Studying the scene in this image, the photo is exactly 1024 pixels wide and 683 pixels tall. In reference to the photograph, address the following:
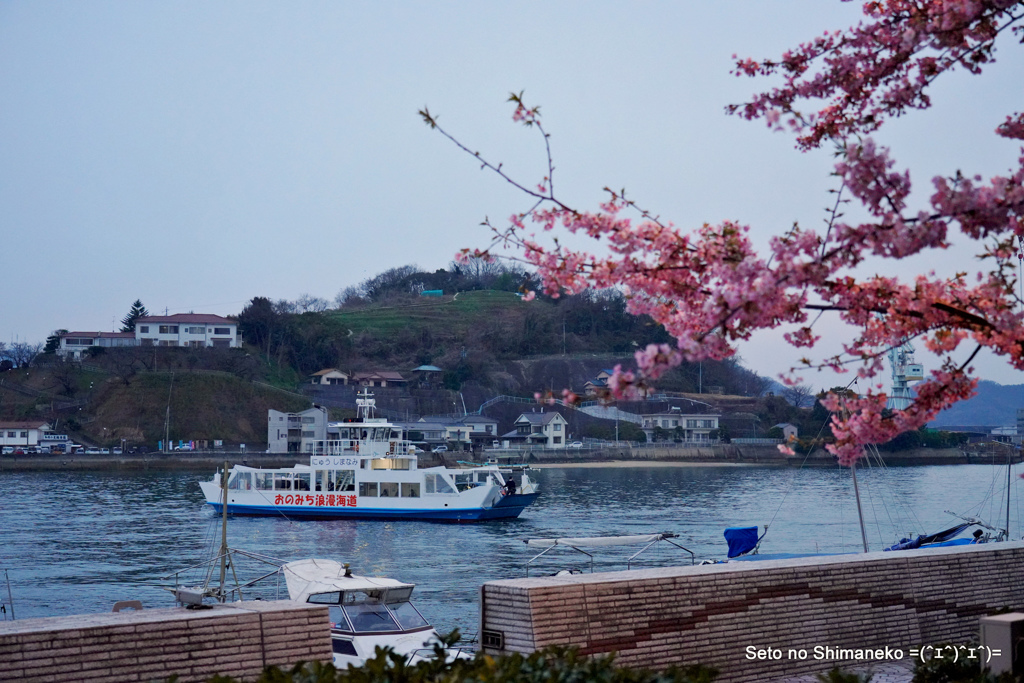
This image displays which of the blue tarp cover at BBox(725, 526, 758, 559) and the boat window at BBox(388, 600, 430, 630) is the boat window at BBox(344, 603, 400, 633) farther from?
the blue tarp cover at BBox(725, 526, 758, 559)

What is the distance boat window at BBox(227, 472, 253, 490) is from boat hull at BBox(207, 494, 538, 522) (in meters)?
1.29

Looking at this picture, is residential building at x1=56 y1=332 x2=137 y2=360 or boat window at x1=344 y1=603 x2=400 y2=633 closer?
boat window at x1=344 y1=603 x2=400 y2=633

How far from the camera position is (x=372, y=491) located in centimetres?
4097

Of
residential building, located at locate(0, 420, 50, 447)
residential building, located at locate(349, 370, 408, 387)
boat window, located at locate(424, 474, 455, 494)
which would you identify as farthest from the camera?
residential building, located at locate(349, 370, 408, 387)

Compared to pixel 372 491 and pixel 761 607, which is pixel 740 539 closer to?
pixel 761 607

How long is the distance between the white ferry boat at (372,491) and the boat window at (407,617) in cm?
2596

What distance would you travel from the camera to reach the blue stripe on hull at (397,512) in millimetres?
39312

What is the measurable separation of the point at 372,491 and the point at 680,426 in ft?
193

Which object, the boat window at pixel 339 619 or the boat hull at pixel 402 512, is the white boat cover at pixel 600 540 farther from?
the boat hull at pixel 402 512

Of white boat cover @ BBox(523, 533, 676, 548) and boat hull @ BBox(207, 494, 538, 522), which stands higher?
white boat cover @ BBox(523, 533, 676, 548)

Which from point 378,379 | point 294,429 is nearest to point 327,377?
point 378,379

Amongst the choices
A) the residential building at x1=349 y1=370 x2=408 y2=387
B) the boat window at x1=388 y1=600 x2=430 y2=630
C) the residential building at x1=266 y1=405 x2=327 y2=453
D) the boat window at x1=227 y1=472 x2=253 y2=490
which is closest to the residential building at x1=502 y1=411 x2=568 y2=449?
the residential building at x1=349 y1=370 x2=408 y2=387

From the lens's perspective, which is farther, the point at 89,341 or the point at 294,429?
the point at 89,341

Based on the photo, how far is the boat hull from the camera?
39.2m
